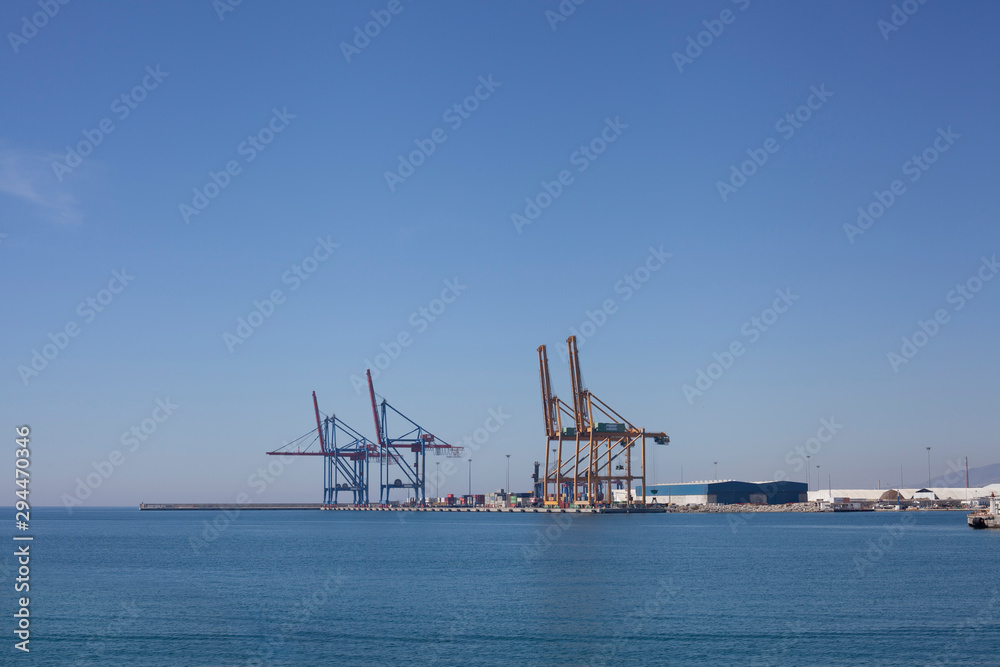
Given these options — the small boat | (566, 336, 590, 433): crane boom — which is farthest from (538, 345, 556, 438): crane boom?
the small boat

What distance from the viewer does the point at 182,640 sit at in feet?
82.4

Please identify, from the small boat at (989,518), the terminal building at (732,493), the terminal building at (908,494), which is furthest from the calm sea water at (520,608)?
the terminal building at (908,494)

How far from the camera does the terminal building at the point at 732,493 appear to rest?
149625 mm

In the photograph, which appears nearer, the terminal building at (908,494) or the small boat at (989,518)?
the small boat at (989,518)

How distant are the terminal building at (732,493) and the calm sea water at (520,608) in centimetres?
9505

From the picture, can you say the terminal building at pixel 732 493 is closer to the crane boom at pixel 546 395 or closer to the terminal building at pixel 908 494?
the terminal building at pixel 908 494

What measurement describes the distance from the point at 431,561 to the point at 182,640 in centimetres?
2485

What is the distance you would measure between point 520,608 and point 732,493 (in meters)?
127

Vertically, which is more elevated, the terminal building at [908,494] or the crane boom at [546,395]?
the crane boom at [546,395]

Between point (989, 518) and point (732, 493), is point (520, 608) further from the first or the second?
point (732, 493)

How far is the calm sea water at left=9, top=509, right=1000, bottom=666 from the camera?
2350cm

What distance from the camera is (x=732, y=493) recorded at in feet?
495

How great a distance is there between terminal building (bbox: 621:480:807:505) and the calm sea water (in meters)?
95.0

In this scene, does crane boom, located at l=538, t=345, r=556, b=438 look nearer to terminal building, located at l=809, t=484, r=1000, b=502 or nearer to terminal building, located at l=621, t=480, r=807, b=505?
terminal building, located at l=621, t=480, r=807, b=505
